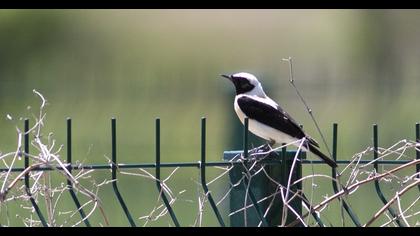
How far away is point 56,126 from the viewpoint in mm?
10375

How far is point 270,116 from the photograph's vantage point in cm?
621

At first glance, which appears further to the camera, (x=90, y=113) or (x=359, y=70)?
(x=359, y=70)

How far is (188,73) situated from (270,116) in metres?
5.70

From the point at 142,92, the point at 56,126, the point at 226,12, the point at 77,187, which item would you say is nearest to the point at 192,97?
the point at 142,92

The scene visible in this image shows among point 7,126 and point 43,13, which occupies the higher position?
point 43,13

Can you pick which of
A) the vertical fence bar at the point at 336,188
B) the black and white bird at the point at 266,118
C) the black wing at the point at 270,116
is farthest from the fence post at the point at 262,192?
the black wing at the point at 270,116

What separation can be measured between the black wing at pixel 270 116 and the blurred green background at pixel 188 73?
2.25 metres

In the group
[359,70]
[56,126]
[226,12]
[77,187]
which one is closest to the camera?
[77,187]

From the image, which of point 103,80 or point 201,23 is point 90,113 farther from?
point 201,23

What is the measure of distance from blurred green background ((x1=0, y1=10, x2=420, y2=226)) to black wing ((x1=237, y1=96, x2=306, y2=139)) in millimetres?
2248

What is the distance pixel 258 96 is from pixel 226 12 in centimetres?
692

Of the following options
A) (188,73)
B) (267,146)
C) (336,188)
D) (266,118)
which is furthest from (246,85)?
(188,73)

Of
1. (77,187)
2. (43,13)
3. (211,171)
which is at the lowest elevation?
(211,171)
